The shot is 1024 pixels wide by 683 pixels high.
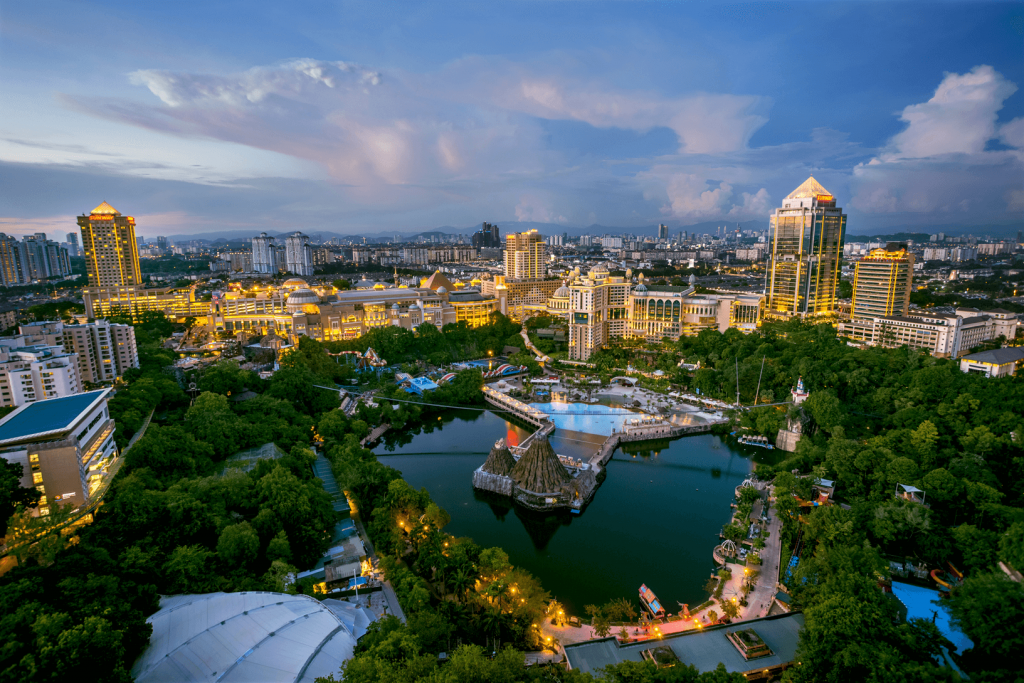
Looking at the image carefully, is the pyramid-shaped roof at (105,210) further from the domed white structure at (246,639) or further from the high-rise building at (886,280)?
the high-rise building at (886,280)

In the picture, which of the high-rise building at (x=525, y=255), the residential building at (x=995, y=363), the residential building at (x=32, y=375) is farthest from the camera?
the high-rise building at (x=525, y=255)

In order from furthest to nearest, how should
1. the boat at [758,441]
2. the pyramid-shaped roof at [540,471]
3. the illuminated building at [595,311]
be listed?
the illuminated building at [595,311], the boat at [758,441], the pyramid-shaped roof at [540,471]

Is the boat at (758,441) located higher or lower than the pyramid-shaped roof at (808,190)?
lower

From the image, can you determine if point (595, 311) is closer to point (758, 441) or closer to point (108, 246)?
point (758, 441)

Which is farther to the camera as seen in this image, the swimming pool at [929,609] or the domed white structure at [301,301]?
the domed white structure at [301,301]

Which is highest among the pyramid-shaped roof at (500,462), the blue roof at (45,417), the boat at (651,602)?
the blue roof at (45,417)

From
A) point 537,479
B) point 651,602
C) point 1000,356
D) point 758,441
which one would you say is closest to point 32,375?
point 537,479

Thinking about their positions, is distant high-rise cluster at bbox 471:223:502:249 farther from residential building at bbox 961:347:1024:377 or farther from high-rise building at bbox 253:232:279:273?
residential building at bbox 961:347:1024:377

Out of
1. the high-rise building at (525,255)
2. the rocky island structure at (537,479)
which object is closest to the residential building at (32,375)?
the rocky island structure at (537,479)

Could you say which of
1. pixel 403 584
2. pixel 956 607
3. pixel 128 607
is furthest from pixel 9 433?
pixel 956 607
